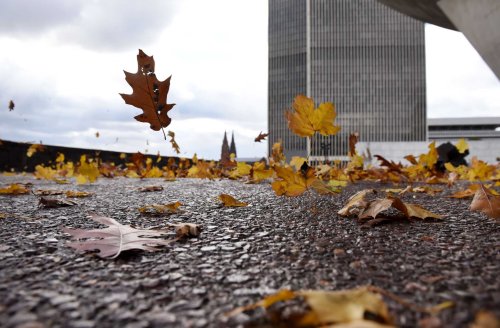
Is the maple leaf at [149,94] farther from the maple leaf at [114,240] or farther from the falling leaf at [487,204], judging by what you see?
the falling leaf at [487,204]

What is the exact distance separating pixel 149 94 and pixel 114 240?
515 millimetres

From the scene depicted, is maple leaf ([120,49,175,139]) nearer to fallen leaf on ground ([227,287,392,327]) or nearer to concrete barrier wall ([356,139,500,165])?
fallen leaf on ground ([227,287,392,327])

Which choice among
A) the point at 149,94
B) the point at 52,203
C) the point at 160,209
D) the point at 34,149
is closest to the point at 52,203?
the point at 52,203

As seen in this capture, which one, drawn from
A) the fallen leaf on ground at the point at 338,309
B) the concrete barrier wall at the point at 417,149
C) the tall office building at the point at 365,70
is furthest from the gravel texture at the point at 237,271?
the tall office building at the point at 365,70

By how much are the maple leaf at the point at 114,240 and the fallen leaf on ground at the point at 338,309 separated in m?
0.36

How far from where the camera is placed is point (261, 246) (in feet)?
2.44

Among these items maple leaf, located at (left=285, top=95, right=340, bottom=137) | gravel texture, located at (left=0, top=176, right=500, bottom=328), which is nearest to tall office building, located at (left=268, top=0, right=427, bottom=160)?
maple leaf, located at (left=285, top=95, right=340, bottom=137)

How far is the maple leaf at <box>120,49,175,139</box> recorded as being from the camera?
1062mm

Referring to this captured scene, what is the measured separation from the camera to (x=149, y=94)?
1108 millimetres

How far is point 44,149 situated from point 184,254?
6.65 metres

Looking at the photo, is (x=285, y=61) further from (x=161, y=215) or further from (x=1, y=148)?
(x=161, y=215)

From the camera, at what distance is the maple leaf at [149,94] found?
1.06 m

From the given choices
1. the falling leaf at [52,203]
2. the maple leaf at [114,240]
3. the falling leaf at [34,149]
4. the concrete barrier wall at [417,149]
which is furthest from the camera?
the concrete barrier wall at [417,149]

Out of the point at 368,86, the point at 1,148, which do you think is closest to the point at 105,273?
the point at 1,148
